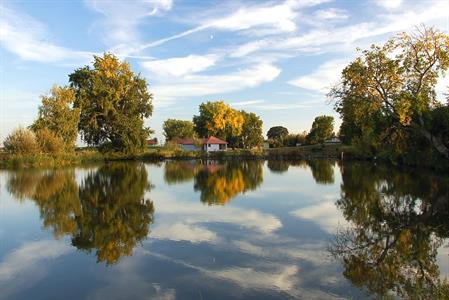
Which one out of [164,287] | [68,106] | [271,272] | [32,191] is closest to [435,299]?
[271,272]

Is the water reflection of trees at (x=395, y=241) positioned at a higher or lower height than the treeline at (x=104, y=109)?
lower

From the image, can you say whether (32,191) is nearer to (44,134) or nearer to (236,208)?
(236,208)

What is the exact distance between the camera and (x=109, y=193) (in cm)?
2220

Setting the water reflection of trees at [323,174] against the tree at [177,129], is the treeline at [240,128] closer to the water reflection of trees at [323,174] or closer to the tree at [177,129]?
the tree at [177,129]

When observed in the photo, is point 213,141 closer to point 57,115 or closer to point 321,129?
point 321,129

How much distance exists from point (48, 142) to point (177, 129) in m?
82.5

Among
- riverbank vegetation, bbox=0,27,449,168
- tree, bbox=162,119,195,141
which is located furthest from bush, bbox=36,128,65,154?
tree, bbox=162,119,195,141

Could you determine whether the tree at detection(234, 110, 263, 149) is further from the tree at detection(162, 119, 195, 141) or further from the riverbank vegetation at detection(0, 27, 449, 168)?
the tree at detection(162, 119, 195, 141)

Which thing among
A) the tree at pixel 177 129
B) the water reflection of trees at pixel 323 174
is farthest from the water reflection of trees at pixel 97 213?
the tree at pixel 177 129

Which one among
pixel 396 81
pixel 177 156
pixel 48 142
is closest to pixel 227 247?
pixel 396 81

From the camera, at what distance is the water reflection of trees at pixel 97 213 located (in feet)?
38.2

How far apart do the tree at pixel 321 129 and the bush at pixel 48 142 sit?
57333 millimetres

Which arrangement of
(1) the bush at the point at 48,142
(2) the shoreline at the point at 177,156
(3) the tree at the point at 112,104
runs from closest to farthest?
1. (2) the shoreline at the point at 177,156
2. (1) the bush at the point at 48,142
3. (3) the tree at the point at 112,104

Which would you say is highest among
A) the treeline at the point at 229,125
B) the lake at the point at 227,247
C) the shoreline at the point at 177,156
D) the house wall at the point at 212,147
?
the treeline at the point at 229,125
